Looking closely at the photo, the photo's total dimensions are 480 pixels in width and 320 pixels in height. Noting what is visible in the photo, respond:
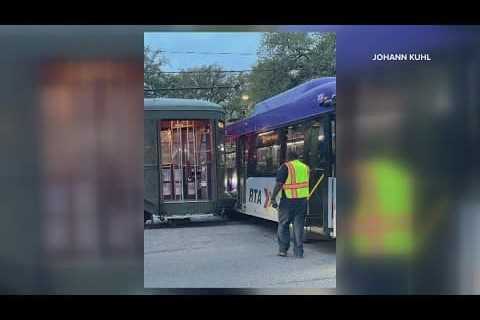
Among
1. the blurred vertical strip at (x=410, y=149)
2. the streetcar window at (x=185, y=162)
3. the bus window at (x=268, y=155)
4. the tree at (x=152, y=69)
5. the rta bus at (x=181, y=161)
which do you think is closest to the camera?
the blurred vertical strip at (x=410, y=149)

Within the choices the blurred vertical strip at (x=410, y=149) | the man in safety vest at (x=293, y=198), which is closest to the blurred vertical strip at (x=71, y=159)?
the man in safety vest at (x=293, y=198)

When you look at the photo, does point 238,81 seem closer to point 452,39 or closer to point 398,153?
point 398,153

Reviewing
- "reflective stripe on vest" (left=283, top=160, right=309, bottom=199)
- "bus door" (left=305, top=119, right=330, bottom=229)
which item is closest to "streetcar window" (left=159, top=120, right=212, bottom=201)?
"reflective stripe on vest" (left=283, top=160, right=309, bottom=199)

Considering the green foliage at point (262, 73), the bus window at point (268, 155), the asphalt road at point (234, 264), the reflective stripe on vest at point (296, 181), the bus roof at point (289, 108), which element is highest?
the green foliage at point (262, 73)

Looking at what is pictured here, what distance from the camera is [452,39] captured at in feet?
13.3

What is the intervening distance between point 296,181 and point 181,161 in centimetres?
131

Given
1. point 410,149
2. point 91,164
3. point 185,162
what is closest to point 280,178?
point 185,162

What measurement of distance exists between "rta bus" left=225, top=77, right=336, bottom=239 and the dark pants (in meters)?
0.08

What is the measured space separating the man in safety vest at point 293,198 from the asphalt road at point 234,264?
0.09 m

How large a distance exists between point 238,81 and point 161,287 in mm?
2081

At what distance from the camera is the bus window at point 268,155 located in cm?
452

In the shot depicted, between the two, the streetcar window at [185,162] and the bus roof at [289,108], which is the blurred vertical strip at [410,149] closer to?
the bus roof at [289,108]

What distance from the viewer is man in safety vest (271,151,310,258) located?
4289 mm
